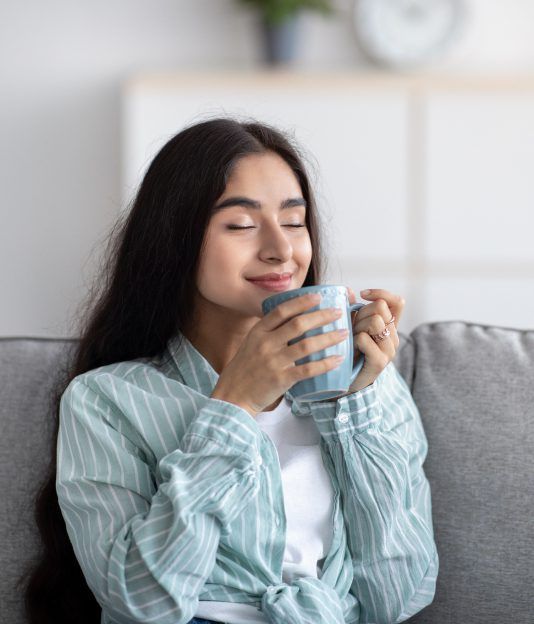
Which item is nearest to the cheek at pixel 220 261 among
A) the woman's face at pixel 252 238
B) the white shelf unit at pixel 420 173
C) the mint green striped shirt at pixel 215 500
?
the woman's face at pixel 252 238

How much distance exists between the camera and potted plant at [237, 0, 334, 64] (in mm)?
3760

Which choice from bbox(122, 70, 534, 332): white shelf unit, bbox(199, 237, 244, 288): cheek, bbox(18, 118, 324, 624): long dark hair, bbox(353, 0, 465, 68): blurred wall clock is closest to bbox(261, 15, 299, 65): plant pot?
bbox(122, 70, 534, 332): white shelf unit

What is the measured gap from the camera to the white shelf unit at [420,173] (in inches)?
145

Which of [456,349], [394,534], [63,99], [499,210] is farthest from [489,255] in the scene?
[394,534]

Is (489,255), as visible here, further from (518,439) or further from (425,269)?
(518,439)

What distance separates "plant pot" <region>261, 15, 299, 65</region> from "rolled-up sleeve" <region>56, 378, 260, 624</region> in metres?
2.75

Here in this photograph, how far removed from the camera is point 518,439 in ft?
5.05

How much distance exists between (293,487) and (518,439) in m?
0.38

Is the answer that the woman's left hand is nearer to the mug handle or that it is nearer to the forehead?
the mug handle

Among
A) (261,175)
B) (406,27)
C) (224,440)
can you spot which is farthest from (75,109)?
(224,440)

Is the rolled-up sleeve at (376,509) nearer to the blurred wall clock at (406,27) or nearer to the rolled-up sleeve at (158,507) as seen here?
the rolled-up sleeve at (158,507)

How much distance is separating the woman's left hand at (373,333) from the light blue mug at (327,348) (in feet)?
0.27

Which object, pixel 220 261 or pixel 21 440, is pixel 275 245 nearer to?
pixel 220 261

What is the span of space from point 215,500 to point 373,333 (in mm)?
300
